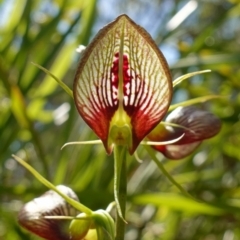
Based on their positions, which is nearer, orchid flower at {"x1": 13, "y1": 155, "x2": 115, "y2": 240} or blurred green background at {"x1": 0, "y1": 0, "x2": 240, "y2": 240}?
orchid flower at {"x1": 13, "y1": 155, "x2": 115, "y2": 240}

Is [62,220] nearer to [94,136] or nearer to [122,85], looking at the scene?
[122,85]

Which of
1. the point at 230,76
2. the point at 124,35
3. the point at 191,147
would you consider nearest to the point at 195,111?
the point at 191,147

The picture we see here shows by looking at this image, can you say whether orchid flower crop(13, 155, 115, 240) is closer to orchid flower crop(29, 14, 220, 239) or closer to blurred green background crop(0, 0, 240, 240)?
orchid flower crop(29, 14, 220, 239)

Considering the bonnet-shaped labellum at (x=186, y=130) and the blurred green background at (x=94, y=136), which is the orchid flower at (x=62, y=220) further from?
the blurred green background at (x=94, y=136)

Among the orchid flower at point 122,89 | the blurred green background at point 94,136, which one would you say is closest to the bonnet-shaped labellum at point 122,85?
the orchid flower at point 122,89

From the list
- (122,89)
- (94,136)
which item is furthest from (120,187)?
(94,136)

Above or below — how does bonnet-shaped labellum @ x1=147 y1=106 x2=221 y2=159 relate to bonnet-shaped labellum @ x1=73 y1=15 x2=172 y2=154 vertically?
below

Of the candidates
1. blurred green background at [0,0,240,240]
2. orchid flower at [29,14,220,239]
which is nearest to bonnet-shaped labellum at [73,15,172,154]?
orchid flower at [29,14,220,239]
